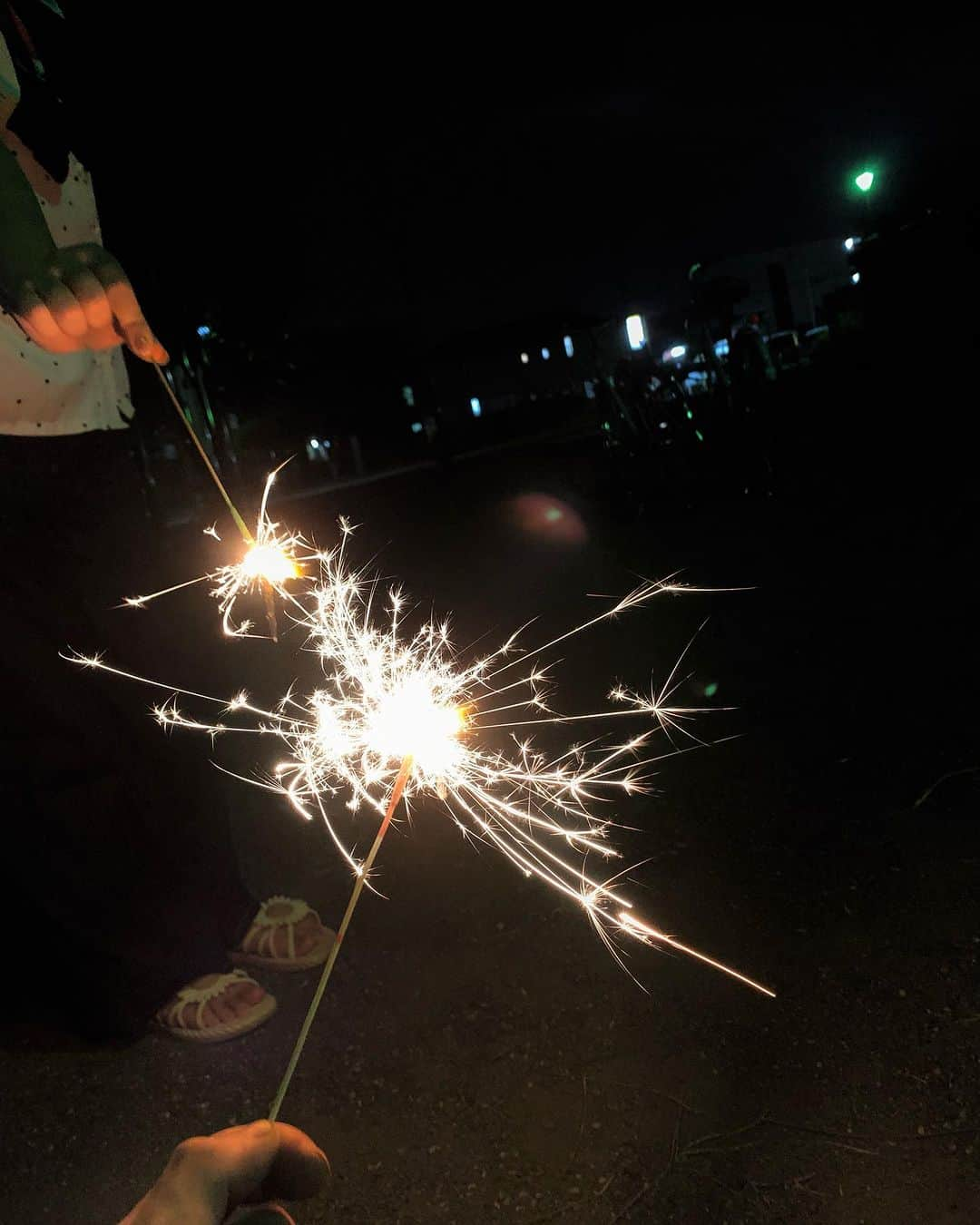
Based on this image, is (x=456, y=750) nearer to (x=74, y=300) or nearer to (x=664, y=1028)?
(x=664, y=1028)

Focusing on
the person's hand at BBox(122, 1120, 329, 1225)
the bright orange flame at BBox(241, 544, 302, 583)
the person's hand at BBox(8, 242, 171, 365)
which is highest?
the person's hand at BBox(8, 242, 171, 365)

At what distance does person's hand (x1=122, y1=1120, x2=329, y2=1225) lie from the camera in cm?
76

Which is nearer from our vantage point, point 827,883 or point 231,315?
point 827,883

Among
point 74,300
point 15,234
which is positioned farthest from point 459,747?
point 15,234

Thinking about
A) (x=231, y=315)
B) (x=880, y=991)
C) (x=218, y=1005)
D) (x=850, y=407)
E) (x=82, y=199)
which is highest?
(x=231, y=315)

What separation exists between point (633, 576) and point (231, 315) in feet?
18.1

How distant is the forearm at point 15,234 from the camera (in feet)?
5.17

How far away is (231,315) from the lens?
858 cm

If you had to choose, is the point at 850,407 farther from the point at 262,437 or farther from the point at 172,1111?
the point at 172,1111

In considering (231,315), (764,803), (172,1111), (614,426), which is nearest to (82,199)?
(172,1111)

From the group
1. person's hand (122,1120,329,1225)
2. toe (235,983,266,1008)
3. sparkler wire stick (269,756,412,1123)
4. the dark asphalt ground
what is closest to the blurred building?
the dark asphalt ground

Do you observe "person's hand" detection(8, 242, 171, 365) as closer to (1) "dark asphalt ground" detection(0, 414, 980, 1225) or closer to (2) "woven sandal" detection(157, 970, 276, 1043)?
(1) "dark asphalt ground" detection(0, 414, 980, 1225)

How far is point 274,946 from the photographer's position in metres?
2.11

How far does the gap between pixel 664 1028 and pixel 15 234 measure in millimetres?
2047
